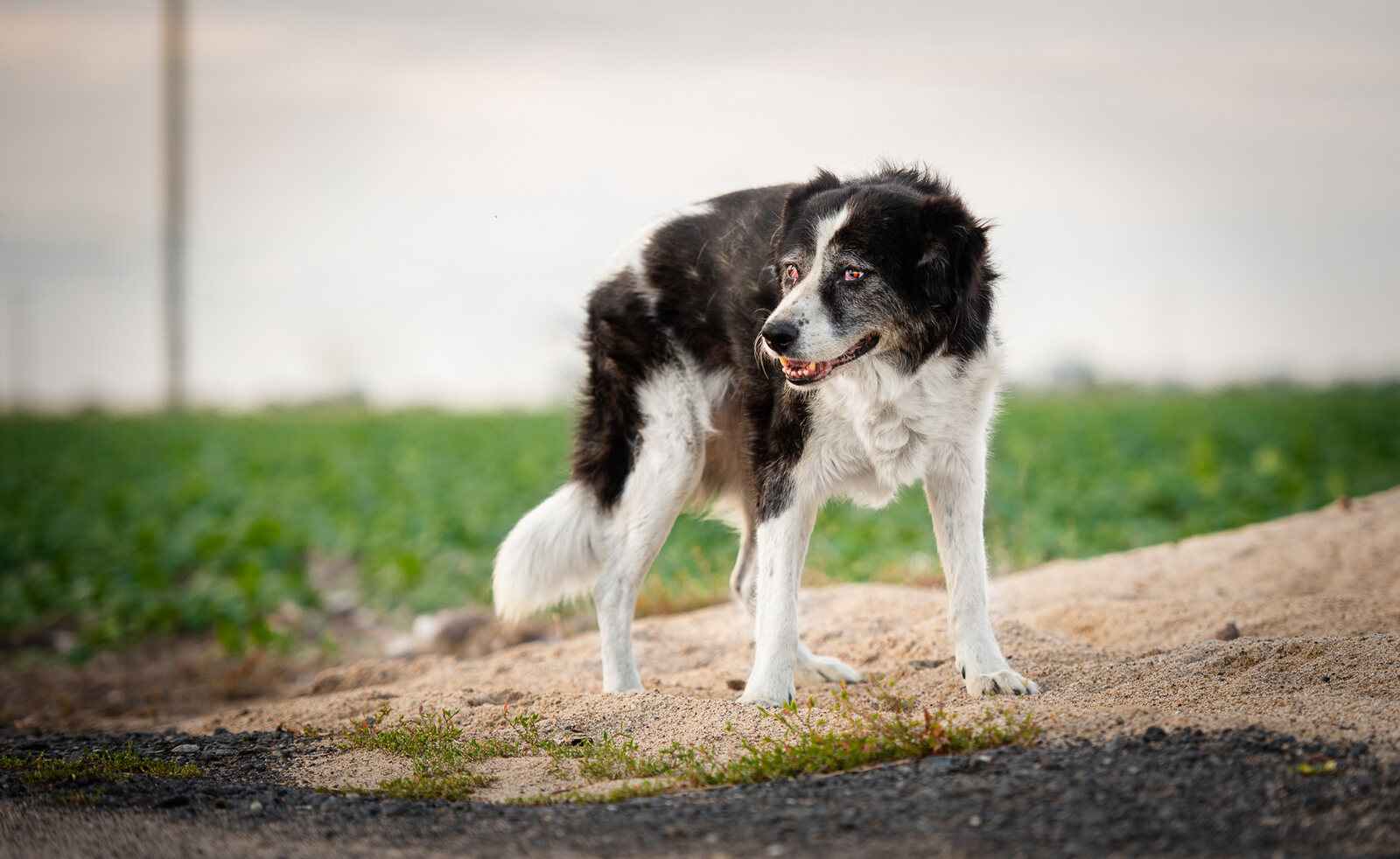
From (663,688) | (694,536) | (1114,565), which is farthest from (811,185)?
(694,536)

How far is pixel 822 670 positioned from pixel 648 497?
3.83 ft

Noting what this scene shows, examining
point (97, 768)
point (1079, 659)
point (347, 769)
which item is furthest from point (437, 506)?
point (1079, 659)

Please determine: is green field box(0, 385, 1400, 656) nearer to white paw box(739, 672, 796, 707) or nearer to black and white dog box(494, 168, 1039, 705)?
black and white dog box(494, 168, 1039, 705)

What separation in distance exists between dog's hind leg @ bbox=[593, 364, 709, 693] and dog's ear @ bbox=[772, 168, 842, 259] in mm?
931

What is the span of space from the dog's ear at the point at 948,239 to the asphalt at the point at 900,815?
6.01 ft

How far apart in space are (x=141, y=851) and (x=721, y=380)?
3.12 meters

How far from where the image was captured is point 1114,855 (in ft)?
11.8

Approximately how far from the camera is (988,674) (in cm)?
552

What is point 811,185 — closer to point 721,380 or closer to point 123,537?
point 721,380

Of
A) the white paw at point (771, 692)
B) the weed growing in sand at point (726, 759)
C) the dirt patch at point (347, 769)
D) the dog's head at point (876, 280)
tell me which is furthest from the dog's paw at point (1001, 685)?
the dirt patch at point (347, 769)

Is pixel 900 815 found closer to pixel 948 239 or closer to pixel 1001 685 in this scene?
pixel 1001 685

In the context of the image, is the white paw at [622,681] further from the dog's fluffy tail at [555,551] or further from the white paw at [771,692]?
the white paw at [771,692]

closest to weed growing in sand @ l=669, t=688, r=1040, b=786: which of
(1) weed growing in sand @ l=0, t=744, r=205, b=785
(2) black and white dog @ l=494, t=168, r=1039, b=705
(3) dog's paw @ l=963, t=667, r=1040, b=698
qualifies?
(3) dog's paw @ l=963, t=667, r=1040, b=698

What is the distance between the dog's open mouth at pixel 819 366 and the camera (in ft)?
16.8
